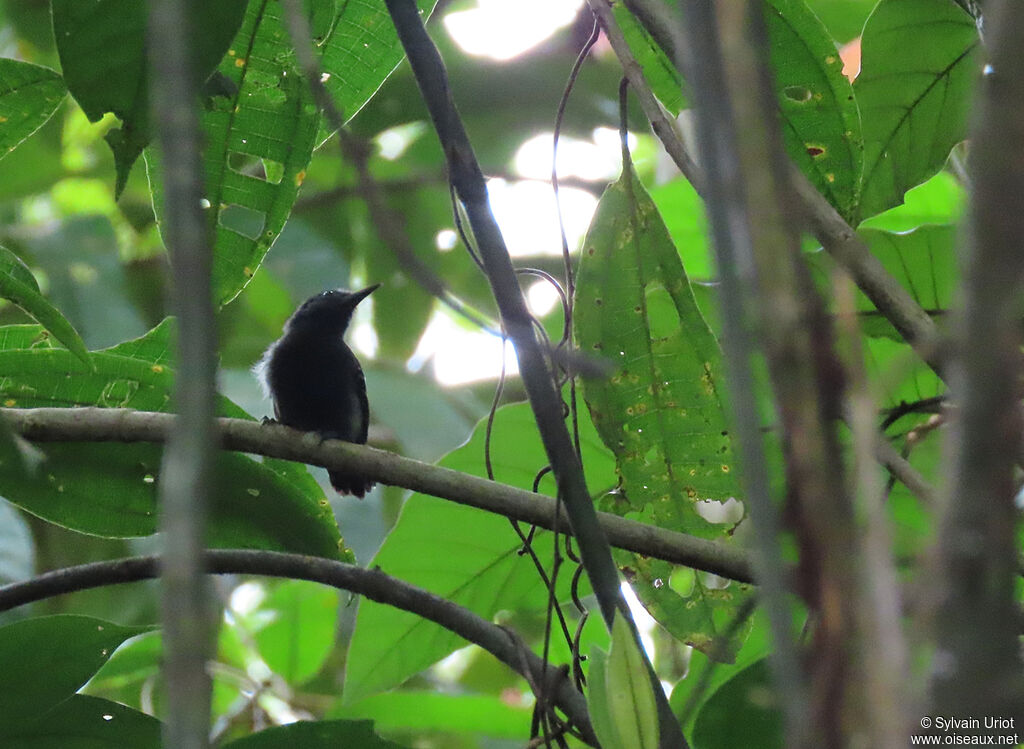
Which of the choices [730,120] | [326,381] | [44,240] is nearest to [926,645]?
[730,120]

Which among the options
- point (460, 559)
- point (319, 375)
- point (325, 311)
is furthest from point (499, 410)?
point (325, 311)

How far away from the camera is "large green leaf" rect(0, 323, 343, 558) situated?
234cm

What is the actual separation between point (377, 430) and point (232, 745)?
382 centimetres

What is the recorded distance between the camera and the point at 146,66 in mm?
1933

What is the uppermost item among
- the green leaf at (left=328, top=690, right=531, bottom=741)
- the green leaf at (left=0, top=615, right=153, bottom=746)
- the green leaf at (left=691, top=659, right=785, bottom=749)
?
the green leaf at (left=328, top=690, right=531, bottom=741)

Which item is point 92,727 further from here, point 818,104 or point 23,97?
point 818,104

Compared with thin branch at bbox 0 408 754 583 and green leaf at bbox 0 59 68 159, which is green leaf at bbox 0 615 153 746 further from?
green leaf at bbox 0 59 68 159

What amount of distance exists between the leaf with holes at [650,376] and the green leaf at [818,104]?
0.35 metres

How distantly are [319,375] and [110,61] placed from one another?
10.3 ft

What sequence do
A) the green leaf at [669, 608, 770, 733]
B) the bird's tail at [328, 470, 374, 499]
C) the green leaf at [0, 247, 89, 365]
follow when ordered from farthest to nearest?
the bird's tail at [328, 470, 374, 499] < the green leaf at [669, 608, 770, 733] < the green leaf at [0, 247, 89, 365]

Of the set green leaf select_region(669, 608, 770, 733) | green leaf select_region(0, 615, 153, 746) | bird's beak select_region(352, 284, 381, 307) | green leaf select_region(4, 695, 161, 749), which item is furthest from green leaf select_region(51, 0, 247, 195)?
bird's beak select_region(352, 284, 381, 307)

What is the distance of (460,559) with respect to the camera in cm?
266

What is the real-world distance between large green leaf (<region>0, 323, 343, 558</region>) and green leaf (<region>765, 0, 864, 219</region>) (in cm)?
130

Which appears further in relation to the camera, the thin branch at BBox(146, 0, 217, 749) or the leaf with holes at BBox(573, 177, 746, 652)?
the leaf with holes at BBox(573, 177, 746, 652)
